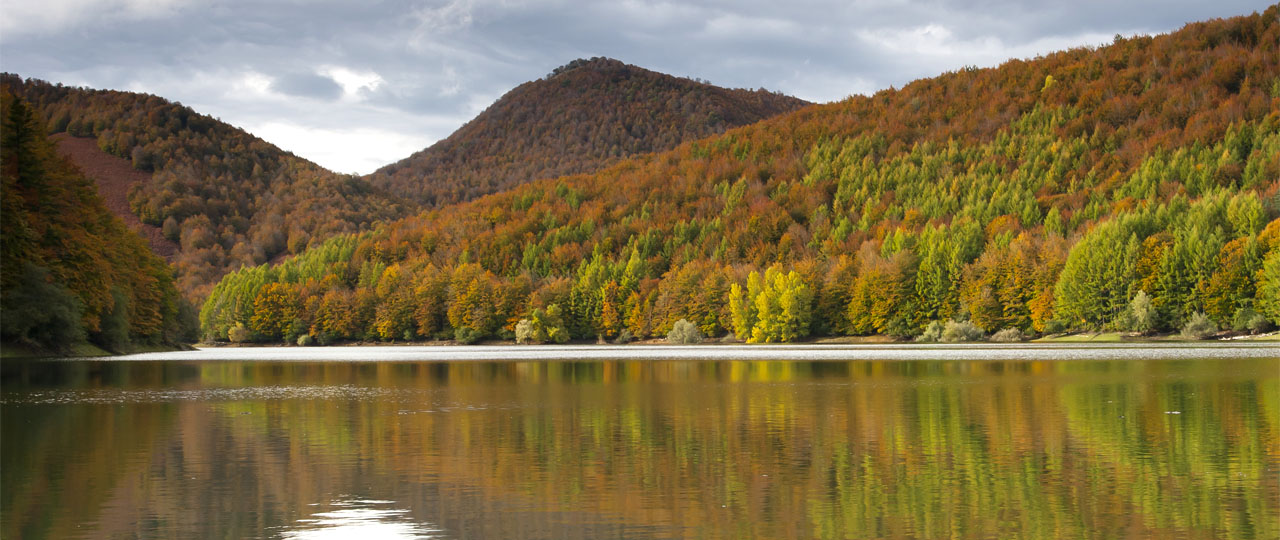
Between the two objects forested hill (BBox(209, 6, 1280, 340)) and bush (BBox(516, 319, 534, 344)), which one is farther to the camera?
bush (BBox(516, 319, 534, 344))

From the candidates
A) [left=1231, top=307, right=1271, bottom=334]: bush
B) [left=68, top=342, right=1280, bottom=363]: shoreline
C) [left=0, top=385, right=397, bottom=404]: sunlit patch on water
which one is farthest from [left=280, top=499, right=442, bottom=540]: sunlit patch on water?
[left=1231, top=307, right=1271, bottom=334]: bush

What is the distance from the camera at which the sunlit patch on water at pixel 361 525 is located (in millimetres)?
17109

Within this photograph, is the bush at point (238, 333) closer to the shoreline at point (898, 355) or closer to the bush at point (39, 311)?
the shoreline at point (898, 355)

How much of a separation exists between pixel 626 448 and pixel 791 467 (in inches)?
192

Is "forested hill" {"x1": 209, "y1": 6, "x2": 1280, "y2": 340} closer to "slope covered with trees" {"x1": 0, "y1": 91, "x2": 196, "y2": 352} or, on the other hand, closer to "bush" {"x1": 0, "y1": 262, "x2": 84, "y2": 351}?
"slope covered with trees" {"x1": 0, "y1": 91, "x2": 196, "y2": 352}

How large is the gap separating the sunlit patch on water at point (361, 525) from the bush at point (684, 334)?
454 feet

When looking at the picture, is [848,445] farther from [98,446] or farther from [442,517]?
[98,446]

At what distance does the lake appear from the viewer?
58.2 ft

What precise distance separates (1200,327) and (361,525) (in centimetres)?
11463

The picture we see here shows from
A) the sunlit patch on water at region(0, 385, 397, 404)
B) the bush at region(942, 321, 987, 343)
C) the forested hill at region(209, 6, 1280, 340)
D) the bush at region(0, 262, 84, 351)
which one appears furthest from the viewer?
the bush at region(942, 321, 987, 343)

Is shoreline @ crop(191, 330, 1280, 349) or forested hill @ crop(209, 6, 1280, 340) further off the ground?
forested hill @ crop(209, 6, 1280, 340)

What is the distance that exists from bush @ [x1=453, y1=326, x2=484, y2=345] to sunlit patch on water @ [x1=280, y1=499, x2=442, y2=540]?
6286 inches

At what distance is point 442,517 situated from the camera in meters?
18.5

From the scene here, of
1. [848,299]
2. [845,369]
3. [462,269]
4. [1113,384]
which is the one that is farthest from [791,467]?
[462,269]
